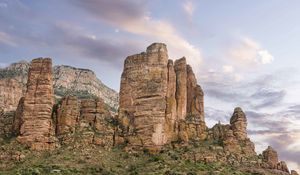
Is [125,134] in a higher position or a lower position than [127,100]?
lower

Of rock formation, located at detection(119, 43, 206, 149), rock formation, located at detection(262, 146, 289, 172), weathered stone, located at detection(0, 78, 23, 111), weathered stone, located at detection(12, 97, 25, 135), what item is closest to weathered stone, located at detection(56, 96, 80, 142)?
weathered stone, located at detection(12, 97, 25, 135)

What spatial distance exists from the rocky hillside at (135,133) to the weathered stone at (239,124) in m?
0.21

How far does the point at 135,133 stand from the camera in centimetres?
10062

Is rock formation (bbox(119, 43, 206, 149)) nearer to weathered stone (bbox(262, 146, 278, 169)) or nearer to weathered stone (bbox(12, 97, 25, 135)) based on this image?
weathered stone (bbox(262, 146, 278, 169))

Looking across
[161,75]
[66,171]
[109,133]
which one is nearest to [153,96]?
[161,75]

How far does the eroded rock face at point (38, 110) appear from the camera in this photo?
301 feet

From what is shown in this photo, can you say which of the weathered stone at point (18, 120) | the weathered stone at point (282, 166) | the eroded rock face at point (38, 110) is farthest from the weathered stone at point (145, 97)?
the weathered stone at point (282, 166)

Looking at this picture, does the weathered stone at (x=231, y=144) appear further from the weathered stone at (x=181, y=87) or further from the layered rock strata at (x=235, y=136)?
the weathered stone at (x=181, y=87)

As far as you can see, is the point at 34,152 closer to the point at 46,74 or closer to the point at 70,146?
the point at 70,146

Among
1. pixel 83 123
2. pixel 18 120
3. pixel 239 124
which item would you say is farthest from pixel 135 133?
pixel 18 120

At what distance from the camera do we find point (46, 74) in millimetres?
96688

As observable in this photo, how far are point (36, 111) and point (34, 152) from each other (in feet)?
28.0

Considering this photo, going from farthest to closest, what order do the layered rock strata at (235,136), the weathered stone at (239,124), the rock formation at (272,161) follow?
1. the weathered stone at (239,124)
2. the layered rock strata at (235,136)
3. the rock formation at (272,161)

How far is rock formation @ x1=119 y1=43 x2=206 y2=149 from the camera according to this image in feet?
328
